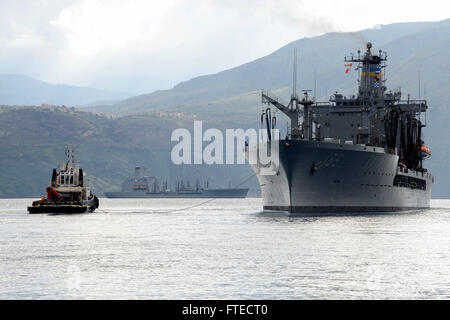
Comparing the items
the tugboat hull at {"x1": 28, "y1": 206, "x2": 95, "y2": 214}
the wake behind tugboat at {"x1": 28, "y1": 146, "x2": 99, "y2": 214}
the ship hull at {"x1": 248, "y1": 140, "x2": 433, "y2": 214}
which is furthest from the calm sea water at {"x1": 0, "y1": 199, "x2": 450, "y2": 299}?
the wake behind tugboat at {"x1": 28, "y1": 146, "x2": 99, "y2": 214}

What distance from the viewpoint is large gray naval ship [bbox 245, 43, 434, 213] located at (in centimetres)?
7288

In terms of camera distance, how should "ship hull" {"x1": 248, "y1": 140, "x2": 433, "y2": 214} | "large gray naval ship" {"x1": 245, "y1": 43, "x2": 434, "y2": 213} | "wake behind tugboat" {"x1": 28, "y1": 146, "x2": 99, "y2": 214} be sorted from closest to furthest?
"ship hull" {"x1": 248, "y1": 140, "x2": 433, "y2": 214} → "large gray naval ship" {"x1": 245, "y1": 43, "x2": 434, "y2": 213} → "wake behind tugboat" {"x1": 28, "y1": 146, "x2": 99, "y2": 214}

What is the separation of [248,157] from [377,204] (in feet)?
56.7

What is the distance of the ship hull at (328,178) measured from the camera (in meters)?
72.4

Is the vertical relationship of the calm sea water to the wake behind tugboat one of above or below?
below

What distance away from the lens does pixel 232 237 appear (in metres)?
52.7

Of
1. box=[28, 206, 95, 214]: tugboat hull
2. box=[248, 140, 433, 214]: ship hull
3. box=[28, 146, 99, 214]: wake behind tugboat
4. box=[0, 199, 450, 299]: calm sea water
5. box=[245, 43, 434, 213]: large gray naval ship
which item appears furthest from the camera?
box=[28, 146, 99, 214]: wake behind tugboat

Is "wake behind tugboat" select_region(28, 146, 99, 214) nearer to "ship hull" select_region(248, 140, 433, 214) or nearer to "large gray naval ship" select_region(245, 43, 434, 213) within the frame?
"large gray naval ship" select_region(245, 43, 434, 213)

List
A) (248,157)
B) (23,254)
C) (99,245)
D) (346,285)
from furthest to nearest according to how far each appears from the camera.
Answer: (248,157) < (99,245) < (23,254) < (346,285)

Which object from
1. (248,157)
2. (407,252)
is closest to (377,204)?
(248,157)

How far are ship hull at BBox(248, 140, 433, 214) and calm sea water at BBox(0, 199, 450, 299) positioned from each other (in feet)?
48.3

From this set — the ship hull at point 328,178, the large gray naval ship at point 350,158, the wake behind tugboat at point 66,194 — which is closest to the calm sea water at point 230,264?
the ship hull at point 328,178

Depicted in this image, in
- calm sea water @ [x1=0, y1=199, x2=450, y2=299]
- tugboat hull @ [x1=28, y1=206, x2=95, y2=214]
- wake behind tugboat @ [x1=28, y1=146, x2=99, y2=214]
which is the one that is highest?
wake behind tugboat @ [x1=28, y1=146, x2=99, y2=214]
